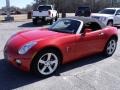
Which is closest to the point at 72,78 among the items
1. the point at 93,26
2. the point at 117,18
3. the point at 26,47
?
the point at 26,47

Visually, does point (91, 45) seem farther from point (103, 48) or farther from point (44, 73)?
point (44, 73)

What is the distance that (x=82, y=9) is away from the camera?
2752cm

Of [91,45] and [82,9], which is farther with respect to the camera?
[82,9]

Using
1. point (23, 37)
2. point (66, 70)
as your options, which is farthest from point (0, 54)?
point (66, 70)

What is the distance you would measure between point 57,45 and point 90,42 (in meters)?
1.34

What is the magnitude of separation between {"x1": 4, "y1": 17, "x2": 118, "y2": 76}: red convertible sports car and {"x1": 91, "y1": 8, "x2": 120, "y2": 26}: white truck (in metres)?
9.47

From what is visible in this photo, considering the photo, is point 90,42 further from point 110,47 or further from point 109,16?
point 109,16

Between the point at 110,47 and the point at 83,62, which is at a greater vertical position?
the point at 110,47

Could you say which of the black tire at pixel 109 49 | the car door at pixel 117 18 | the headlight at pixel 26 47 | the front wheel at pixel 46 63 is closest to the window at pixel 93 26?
the black tire at pixel 109 49

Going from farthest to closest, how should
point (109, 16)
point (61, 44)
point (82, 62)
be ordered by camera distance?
point (109, 16), point (82, 62), point (61, 44)

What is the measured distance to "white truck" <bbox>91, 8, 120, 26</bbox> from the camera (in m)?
16.6

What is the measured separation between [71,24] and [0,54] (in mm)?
2637

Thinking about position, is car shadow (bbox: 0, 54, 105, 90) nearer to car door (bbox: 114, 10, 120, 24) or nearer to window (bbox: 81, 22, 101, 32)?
window (bbox: 81, 22, 101, 32)

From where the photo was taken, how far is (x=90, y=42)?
650 centimetres
